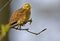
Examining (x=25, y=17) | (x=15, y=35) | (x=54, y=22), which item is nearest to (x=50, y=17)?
(x=54, y=22)

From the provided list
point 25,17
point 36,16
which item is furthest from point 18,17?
point 36,16

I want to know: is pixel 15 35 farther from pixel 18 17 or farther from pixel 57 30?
pixel 18 17

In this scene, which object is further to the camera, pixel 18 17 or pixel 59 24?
pixel 59 24

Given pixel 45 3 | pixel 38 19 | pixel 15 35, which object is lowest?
pixel 15 35

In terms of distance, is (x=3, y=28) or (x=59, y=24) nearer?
(x=3, y=28)

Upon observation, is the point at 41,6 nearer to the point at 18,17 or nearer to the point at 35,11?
the point at 35,11

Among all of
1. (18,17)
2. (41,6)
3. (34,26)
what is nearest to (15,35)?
(34,26)

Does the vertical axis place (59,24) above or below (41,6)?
below

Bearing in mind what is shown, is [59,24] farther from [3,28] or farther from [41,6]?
[3,28]
